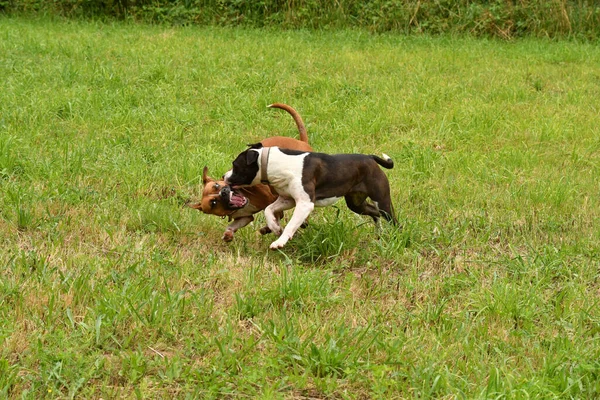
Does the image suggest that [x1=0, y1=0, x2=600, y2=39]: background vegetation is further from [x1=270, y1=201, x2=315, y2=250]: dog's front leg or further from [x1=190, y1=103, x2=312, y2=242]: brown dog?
[x1=270, y1=201, x2=315, y2=250]: dog's front leg

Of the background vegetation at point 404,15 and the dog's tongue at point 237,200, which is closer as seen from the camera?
the dog's tongue at point 237,200

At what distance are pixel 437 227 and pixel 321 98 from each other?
451 cm

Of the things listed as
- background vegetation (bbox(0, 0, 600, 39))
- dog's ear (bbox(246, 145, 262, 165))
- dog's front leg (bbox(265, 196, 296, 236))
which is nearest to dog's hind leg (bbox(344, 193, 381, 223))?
dog's front leg (bbox(265, 196, 296, 236))

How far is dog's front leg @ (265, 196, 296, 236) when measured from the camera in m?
6.02

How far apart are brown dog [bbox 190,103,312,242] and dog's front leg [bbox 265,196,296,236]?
15 cm

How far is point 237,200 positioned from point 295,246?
53 cm

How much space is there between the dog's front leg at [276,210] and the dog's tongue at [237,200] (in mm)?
172

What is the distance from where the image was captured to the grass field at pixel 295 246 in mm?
Answer: 4359

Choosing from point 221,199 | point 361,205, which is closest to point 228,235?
point 221,199

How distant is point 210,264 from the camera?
18.3 feet

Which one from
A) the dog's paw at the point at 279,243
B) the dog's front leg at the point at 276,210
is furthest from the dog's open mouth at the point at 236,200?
the dog's paw at the point at 279,243

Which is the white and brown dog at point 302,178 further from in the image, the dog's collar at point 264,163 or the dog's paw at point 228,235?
the dog's paw at point 228,235

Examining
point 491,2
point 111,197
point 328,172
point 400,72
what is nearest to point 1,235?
point 111,197

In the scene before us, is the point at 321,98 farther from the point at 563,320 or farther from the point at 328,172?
the point at 563,320
